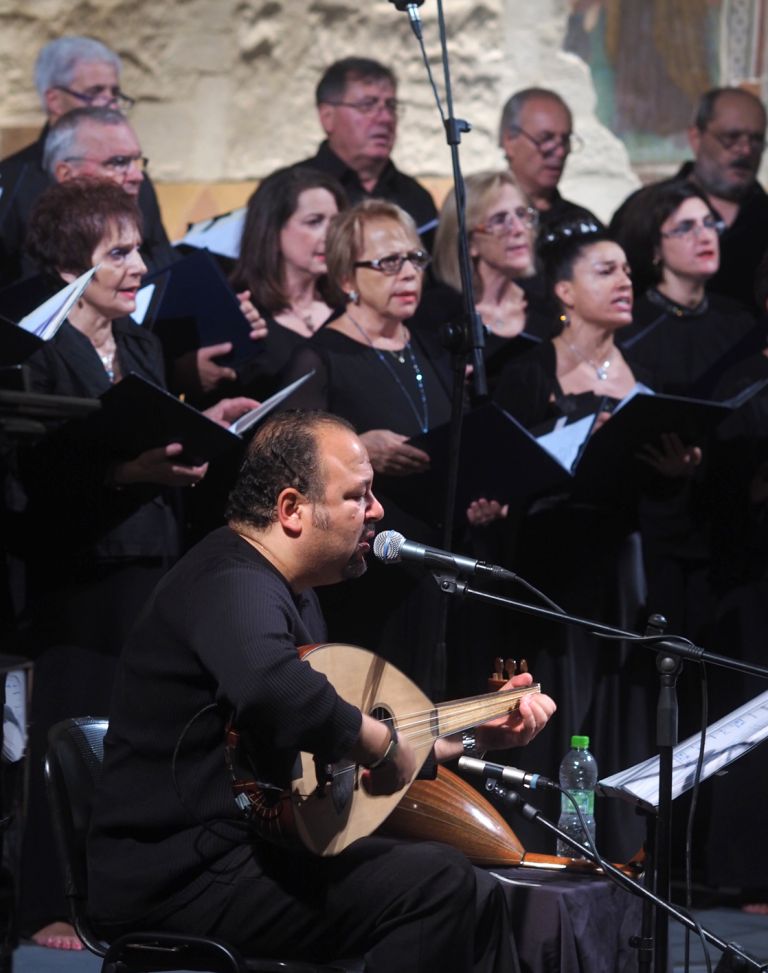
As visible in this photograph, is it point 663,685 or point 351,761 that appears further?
point 663,685

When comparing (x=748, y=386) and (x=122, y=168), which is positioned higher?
(x=122, y=168)

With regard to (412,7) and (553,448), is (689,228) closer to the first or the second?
(553,448)

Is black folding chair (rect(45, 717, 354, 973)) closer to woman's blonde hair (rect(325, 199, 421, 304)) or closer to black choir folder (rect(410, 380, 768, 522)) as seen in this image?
black choir folder (rect(410, 380, 768, 522))

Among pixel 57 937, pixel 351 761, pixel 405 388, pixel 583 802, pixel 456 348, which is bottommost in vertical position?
pixel 57 937

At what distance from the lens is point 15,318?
4.39m

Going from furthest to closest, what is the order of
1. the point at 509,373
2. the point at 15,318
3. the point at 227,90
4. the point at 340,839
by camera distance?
the point at 227,90 → the point at 509,373 → the point at 15,318 → the point at 340,839

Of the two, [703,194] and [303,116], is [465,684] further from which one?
[303,116]

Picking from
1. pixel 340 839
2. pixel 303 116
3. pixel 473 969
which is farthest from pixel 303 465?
pixel 303 116

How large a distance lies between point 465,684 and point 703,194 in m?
2.12

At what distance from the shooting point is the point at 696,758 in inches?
130

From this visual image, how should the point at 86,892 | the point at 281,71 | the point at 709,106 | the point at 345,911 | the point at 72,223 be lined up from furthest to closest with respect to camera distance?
1. the point at 281,71
2. the point at 709,106
3. the point at 72,223
4. the point at 86,892
5. the point at 345,911

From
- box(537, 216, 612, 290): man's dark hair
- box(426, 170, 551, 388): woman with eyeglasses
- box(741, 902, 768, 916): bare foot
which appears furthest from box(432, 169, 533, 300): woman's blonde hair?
box(741, 902, 768, 916): bare foot

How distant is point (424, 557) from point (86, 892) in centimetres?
89

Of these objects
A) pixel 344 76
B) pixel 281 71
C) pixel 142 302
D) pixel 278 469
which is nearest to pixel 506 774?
pixel 278 469
